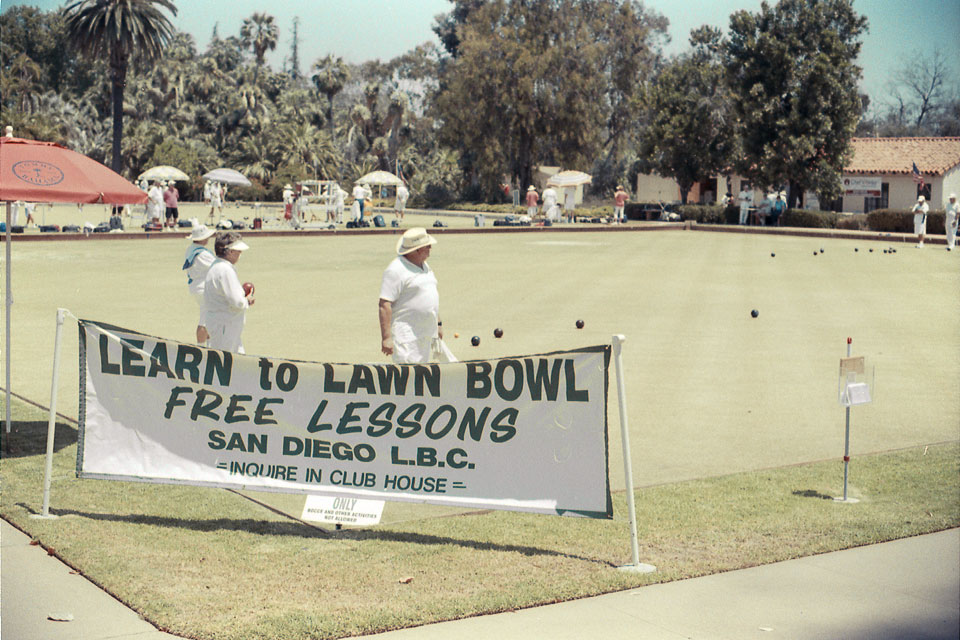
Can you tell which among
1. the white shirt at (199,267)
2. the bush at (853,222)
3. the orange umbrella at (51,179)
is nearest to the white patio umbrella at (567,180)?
the bush at (853,222)

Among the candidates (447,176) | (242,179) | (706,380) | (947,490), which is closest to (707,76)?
(447,176)

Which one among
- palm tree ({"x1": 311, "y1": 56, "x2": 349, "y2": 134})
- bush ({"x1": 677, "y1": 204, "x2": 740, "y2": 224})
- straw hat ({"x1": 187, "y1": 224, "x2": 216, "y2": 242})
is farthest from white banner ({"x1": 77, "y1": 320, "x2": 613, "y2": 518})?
palm tree ({"x1": 311, "y1": 56, "x2": 349, "y2": 134})

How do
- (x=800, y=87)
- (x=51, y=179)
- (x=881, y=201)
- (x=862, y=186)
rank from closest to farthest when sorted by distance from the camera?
(x=51, y=179), (x=800, y=87), (x=881, y=201), (x=862, y=186)

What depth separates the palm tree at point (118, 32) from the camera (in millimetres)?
54844

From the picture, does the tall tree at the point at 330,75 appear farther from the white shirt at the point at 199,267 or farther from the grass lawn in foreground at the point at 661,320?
the white shirt at the point at 199,267

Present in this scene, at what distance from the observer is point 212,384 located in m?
6.85

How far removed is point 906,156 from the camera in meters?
54.9

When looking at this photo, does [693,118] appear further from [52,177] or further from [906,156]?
[52,177]

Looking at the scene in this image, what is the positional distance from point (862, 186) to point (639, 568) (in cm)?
5372

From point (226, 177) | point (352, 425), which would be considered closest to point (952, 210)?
point (226, 177)

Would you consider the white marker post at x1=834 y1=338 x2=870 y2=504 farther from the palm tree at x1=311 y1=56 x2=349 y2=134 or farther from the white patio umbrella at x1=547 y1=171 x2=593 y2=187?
the palm tree at x1=311 y1=56 x2=349 y2=134

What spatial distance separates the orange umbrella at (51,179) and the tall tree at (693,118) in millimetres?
52162

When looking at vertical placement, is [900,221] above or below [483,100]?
below

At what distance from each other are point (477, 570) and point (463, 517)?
3.82 feet
